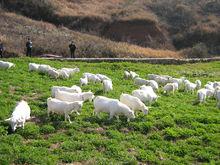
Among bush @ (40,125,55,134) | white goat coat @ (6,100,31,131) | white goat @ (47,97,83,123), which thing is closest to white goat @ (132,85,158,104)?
white goat @ (47,97,83,123)

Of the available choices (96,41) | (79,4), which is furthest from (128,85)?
(79,4)

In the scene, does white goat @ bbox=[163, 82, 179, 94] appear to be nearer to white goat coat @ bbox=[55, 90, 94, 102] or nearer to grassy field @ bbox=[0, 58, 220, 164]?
grassy field @ bbox=[0, 58, 220, 164]

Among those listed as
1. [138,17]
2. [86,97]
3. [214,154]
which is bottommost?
[214,154]

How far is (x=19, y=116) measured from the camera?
57.5 feet

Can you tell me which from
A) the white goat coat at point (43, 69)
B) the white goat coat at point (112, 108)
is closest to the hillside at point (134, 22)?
the white goat coat at point (43, 69)

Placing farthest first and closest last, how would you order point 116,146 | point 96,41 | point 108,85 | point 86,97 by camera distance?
point 96,41 < point 108,85 < point 86,97 < point 116,146

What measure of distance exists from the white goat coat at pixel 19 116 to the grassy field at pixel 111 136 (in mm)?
265

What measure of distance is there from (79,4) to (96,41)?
831 inches

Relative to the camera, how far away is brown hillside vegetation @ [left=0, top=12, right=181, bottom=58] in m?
44.8

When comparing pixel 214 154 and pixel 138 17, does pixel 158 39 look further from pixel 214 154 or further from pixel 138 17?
pixel 214 154

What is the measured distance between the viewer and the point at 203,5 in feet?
243

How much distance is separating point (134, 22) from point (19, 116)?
157 ft

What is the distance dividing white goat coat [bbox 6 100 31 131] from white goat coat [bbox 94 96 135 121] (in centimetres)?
274

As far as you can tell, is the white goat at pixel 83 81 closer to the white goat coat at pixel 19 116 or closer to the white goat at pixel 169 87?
the white goat at pixel 169 87
